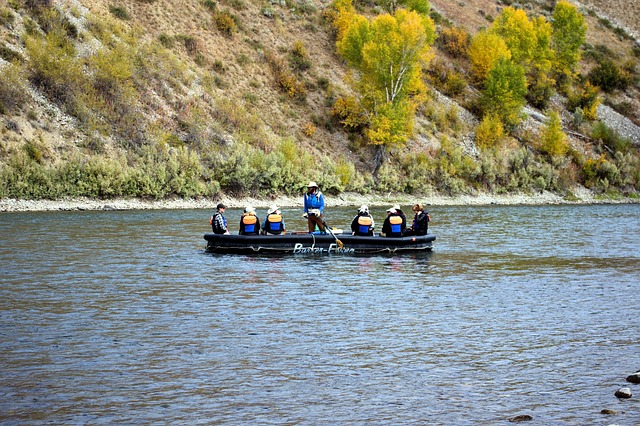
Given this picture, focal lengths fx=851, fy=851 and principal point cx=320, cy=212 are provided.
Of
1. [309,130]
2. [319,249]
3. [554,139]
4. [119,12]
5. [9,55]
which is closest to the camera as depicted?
[319,249]

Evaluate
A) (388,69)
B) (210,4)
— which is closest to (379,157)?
(388,69)

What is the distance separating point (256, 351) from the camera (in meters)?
15.5

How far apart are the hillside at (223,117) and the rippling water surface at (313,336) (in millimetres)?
26110

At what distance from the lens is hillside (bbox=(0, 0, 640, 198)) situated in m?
56.5

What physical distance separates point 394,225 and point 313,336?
14.1 meters

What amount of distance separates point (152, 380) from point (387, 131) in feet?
190

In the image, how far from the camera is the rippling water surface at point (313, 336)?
12.2 m

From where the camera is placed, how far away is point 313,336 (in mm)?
16766

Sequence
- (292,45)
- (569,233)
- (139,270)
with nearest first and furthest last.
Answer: (139,270) → (569,233) → (292,45)

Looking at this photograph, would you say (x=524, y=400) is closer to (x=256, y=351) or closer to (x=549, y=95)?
(x=256, y=351)

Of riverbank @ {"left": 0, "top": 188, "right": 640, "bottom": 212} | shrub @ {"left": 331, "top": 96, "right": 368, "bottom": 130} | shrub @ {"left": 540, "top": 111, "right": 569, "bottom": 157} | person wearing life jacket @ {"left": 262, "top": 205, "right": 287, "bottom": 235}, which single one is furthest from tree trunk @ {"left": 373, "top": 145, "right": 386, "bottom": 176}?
person wearing life jacket @ {"left": 262, "top": 205, "right": 287, "bottom": 235}

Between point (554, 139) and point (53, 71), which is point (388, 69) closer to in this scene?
point (554, 139)

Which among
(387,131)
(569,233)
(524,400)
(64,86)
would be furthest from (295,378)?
(387,131)

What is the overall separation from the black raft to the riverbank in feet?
79.1
